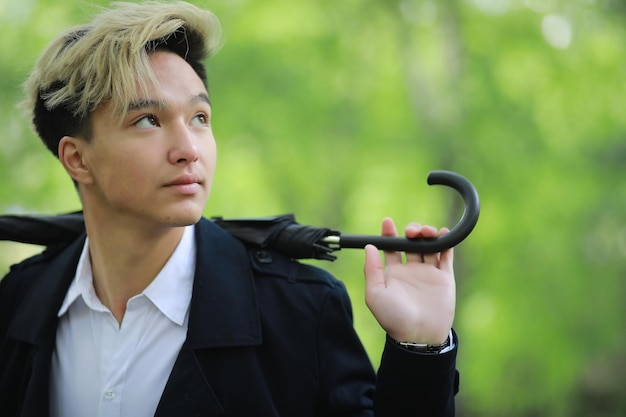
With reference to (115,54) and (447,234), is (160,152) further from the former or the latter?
(447,234)

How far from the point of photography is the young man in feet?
7.48

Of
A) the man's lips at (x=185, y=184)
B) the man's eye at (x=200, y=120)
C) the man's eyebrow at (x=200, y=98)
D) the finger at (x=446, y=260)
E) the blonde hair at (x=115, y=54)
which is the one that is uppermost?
the blonde hair at (x=115, y=54)

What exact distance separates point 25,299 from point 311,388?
3.70 feet

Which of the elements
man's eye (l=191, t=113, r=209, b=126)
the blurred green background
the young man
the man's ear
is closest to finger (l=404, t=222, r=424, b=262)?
the young man

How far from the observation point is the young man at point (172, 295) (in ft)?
7.48

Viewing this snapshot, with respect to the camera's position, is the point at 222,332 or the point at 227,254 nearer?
the point at 222,332

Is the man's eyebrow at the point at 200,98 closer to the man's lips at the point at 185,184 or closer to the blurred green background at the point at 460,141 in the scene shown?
the man's lips at the point at 185,184

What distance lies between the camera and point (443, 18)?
8.69 meters

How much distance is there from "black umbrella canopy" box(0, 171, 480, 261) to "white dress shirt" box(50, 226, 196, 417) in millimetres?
261

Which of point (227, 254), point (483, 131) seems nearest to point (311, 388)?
point (227, 254)

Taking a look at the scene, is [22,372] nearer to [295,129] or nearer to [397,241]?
[397,241]

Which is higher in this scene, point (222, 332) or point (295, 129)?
point (295, 129)

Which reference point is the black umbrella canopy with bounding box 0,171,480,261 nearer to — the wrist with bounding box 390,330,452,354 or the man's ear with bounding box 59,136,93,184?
A: the wrist with bounding box 390,330,452,354

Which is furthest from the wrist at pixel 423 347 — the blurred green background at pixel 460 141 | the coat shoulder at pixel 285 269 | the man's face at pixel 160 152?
the blurred green background at pixel 460 141
